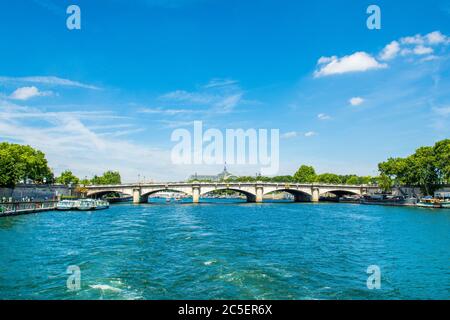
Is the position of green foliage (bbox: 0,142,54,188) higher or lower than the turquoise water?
higher

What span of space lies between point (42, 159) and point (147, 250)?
81.9 metres

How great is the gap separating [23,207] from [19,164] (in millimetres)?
17499

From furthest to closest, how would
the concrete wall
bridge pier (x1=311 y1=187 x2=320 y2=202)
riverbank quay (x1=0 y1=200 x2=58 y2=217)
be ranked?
bridge pier (x1=311 y1=187 x2=320 y2=202)
the concrete wall
riverbank quay (x1=0 y1=200 x2=58 y2=217)

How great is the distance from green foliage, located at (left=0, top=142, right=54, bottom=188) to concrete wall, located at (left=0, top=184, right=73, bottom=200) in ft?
6.03

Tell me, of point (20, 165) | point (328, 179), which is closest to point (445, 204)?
point (328, 179)

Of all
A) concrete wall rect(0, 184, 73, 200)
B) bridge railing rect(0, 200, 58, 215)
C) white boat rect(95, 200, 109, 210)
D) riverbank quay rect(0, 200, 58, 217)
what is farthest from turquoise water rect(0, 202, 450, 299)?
concrete wall rect(0, 184, 73, 200)

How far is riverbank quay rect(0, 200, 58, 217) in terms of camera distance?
55.3 metres

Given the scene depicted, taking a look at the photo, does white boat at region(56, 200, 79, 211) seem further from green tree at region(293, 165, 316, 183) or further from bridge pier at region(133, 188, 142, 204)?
green tree at region(293, 165, 316, 183)

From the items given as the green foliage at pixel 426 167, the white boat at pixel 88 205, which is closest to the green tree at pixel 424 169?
the green foliage at pixel 426 167

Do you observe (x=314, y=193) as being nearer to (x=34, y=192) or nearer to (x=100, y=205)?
(x=100, y=205)

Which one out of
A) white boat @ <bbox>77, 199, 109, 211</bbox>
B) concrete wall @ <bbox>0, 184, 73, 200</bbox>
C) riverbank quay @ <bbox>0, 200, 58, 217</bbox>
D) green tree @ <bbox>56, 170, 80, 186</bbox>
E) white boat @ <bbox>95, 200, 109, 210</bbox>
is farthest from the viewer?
green tree @ <bbox>56, 170, 80, 186</bbox>
